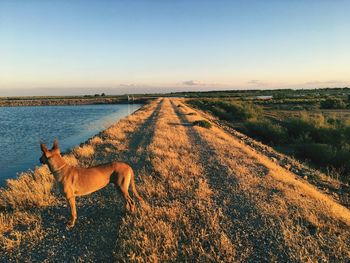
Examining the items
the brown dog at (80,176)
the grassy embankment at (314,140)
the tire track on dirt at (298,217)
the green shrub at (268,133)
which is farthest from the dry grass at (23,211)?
the green shrub at (268,133)

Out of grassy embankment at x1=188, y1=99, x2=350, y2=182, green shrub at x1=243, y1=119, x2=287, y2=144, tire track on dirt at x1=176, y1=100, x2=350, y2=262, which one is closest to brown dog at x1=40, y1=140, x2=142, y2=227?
tire track on dirt at x1=176, y1=100, x2=350, y2=262

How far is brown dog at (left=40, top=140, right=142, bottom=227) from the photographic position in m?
5.48

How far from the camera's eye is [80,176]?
5.80 meters

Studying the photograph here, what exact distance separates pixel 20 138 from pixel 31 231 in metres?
25.1

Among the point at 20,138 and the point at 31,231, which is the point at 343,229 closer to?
the point at 31,231

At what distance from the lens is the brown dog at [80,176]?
5.48 m

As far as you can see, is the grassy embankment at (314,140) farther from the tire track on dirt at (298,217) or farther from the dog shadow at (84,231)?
the dog shadow at (84,231)

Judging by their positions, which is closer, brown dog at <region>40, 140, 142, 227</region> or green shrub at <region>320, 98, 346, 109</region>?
brown dog at <region>40, 140, 142, 227</region>

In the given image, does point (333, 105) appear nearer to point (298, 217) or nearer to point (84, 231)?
point (298, 217)

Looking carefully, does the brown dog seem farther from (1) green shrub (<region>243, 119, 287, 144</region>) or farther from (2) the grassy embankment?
(1) green shrub (<region>243, 119, 287, 144</region>)

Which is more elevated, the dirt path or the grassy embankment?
the dirt path

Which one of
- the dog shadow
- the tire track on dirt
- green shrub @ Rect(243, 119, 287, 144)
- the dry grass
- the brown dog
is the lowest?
green shrub @ Rect(243, 119, 287, 144)

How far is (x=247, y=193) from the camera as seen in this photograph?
8.08 metres

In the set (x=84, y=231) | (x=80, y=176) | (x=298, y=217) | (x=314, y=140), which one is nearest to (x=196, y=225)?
(x=84, y=231)
